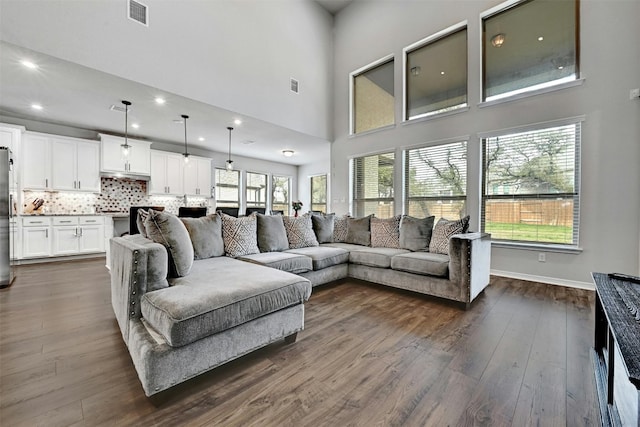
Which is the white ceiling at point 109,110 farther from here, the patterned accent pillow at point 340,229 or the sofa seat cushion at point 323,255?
the sofa seat cushion at point 323,255

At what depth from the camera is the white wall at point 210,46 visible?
9.49 feet

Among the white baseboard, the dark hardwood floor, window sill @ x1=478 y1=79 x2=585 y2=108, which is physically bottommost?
the dark hardwood floor

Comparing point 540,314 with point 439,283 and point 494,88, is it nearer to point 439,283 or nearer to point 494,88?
point 439,283

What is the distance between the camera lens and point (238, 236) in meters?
3.00

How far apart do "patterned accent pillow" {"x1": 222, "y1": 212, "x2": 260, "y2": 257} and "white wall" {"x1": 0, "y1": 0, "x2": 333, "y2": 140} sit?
2.18 metres

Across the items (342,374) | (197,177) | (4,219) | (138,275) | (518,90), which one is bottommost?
(342,374)

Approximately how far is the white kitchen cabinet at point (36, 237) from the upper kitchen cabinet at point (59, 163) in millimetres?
631

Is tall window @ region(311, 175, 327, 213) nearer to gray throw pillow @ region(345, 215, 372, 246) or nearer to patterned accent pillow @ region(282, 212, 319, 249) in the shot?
gray throw pillow @ region(345, 215, 372, 246)

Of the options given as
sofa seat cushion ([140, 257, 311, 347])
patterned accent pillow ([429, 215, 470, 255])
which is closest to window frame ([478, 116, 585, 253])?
patterned accent pillow ([429, 215, 470, 255])

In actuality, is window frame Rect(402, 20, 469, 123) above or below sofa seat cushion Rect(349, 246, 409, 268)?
above

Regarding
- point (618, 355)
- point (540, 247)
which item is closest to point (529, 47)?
point (540, 247)

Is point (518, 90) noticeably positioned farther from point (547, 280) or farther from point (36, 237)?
point (36, 237)

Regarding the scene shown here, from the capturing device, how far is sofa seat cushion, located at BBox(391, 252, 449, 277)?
2834mm

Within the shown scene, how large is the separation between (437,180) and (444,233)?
1847 millimetres
